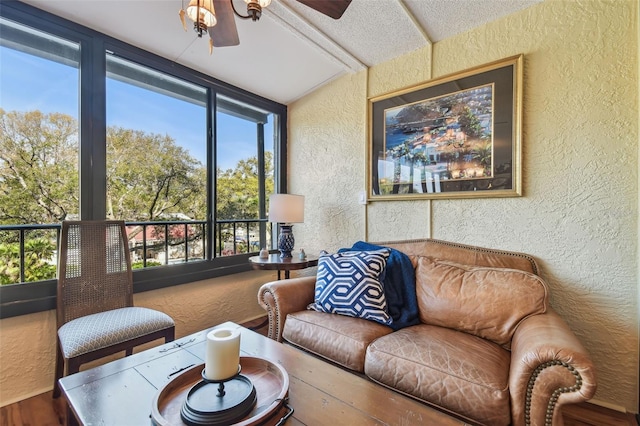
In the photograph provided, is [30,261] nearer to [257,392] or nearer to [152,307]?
[152,307]

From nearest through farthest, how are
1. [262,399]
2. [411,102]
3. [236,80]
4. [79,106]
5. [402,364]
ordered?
1. [262,399]
2. [402,364]
3. [79,106]
4. [411,102]
5. [236,80]

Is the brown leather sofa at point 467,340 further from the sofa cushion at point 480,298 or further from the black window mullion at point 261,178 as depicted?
the black window mullion at point 261,178

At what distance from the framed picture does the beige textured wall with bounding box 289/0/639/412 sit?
0.25 ft

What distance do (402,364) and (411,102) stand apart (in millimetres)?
1899

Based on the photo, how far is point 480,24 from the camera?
1.98 m

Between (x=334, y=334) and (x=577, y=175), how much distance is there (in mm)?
1697

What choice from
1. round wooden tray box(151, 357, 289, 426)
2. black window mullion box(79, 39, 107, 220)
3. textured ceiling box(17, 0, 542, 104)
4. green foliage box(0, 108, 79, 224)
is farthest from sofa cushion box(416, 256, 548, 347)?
green foliage box(0, 108, 79, 224)

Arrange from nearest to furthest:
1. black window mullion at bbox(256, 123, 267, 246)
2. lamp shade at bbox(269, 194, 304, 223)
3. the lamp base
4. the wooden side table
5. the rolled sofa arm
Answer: the rolled sofa arm
the wooden side table
lamp shade at bbox(269, 194, 304, 223)
the lamp base
black window mullion at bbox(256, 123, 267, 246)

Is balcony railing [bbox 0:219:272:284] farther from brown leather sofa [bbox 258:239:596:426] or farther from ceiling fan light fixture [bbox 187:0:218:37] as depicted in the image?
ceiling fan light fixture [bbox 187:0:218:37]

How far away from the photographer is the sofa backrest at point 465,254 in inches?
70.0

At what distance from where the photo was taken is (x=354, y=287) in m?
1.74

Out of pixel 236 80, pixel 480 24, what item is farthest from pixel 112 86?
pixel 480 24

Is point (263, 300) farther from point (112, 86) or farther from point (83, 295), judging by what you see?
point (112, 86)

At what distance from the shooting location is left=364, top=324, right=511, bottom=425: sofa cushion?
43.1 inches
